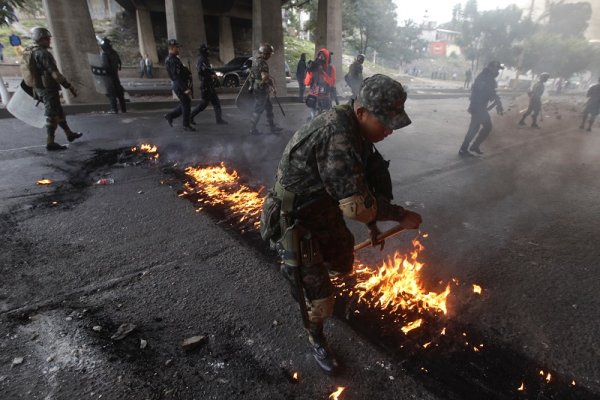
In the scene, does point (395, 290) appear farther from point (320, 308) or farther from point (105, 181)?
point (105, 181)

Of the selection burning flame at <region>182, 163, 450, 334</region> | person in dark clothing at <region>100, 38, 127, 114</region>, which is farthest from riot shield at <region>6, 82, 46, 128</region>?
burning flame at <region>182, 163, 450, 334</region>

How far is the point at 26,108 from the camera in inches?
263

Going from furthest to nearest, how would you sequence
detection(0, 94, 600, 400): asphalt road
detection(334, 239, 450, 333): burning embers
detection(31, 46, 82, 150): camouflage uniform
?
detection(31, 46, 82, 150): camouflage uniform < detection(334, 239, 450, 333): burning embers < detection(0, 94, 600, 400): asphalt road

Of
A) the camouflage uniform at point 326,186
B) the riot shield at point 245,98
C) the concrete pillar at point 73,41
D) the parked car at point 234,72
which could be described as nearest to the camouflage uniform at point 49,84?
the riot shield at point 245,98

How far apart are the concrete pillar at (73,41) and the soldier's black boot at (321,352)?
1242 centimetres

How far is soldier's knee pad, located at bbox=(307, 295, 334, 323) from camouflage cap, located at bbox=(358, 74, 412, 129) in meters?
1.07

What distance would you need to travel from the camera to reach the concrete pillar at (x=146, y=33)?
2533 cm

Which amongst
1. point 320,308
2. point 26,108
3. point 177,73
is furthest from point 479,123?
point 26,108

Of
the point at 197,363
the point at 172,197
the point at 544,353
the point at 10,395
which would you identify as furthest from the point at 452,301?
the point at 172,197

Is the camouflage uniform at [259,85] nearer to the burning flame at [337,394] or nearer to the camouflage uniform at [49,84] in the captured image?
the camouflage uniform at [49,84]

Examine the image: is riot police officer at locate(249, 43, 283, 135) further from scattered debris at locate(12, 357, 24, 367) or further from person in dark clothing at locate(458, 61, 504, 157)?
scattered debris at locate(12, 357, 24, 367)

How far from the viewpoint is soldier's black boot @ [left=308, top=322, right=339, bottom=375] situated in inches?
83.4

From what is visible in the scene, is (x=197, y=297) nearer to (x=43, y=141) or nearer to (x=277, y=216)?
(x=277, y=216)

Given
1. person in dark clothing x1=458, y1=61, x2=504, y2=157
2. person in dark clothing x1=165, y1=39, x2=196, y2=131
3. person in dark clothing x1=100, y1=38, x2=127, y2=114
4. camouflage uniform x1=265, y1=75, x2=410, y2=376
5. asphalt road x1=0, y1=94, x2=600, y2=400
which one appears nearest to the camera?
camouflage uniform x1=265, y1=75, x2=410, y2=376
